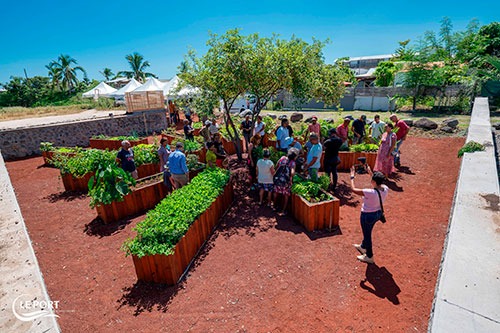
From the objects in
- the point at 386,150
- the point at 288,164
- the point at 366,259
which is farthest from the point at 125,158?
the point at 386,150

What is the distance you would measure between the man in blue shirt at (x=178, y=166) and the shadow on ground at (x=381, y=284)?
4.50m

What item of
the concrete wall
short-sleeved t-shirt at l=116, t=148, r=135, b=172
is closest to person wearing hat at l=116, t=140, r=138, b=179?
short-sleeved t-shirt at l=116, t=148, r=135, b=172

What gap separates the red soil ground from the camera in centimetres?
358

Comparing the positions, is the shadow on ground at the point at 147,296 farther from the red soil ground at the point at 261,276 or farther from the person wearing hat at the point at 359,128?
the person wearing hat at the point at 359,128

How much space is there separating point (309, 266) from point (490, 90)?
23548 mm

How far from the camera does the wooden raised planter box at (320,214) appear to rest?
5461 millimetres

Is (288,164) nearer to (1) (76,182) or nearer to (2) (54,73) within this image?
(1) (76,182)

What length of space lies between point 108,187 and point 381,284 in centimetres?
602

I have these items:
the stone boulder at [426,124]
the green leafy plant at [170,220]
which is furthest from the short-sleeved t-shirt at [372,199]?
the stone boulder at [426,124]

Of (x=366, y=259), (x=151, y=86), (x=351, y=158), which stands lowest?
(x=366, y=259)

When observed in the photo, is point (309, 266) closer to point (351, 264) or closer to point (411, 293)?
point (351, 264)

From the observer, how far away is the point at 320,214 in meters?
5.53

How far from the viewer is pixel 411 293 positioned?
12.6ft

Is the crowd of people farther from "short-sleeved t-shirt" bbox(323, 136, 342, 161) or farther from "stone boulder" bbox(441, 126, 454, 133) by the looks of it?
"stone boulder" bbox(441, 126, 454, 133)
